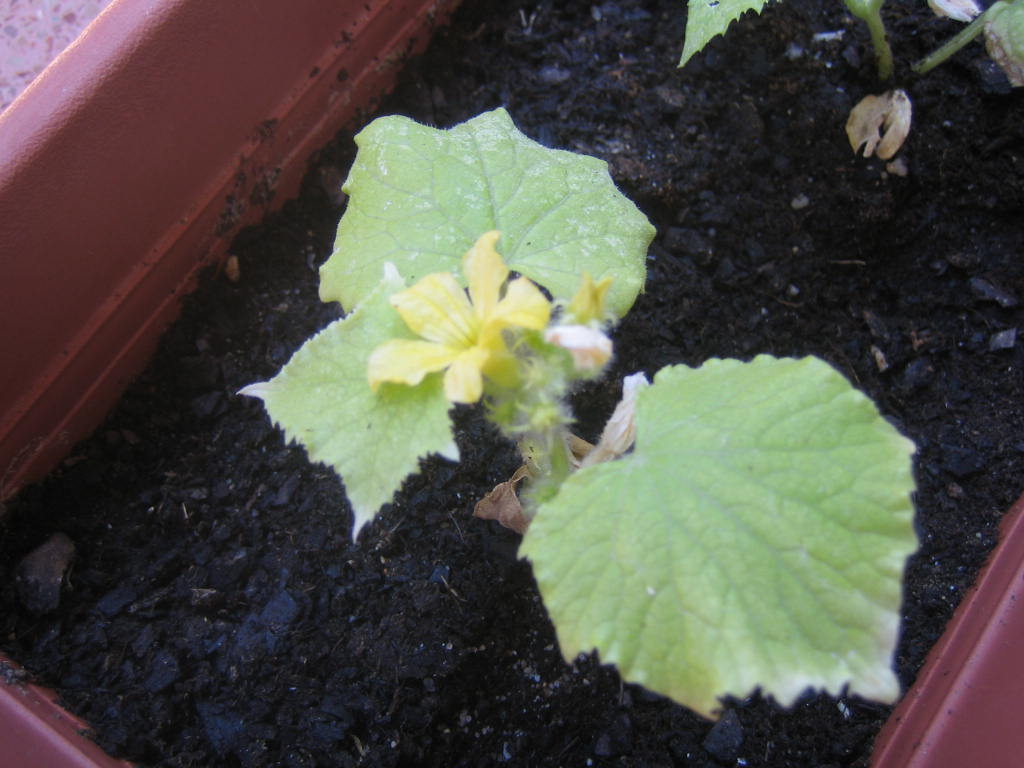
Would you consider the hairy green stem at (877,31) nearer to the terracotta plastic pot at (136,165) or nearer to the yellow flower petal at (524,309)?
the terracotta plastic pot at (136,165)

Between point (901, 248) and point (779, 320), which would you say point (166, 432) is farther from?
point (901, 248)

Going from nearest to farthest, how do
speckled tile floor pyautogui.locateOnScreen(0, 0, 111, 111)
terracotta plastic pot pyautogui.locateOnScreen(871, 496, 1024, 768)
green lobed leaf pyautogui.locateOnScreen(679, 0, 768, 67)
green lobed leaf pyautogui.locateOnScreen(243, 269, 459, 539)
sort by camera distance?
green lobed leaf pyautogui.locateOnScreen(243, 269, 459, 539) → terracotta plastic pot pyautogui.locateOnScreen(871, 496, 1024, 768) → green lobed leaf pyautogui.locateOnScreen(679, 0, 768, 67) → speckled tile floor pyautogui.locateOnScreen(0, 0, 111, 111)

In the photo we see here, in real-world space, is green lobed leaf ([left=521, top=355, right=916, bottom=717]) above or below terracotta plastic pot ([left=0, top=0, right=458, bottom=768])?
below

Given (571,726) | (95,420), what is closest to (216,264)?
(95,420)

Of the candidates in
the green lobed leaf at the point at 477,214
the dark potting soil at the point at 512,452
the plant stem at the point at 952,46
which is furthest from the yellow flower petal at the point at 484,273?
the plant stem at the point at 952,46

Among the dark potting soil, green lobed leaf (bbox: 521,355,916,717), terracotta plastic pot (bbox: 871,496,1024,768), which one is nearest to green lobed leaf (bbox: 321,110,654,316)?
green lobed leaf (bbox: 521,355,916,717)

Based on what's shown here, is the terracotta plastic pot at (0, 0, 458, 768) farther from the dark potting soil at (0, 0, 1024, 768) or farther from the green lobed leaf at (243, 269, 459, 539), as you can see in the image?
the green lobed leaf at (243, 269, 459, 539)
